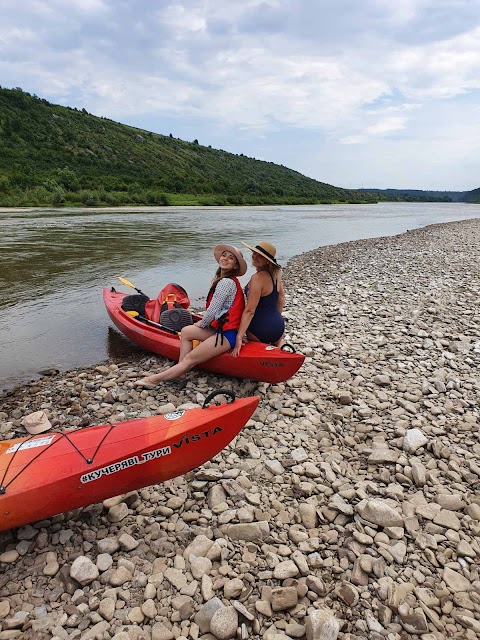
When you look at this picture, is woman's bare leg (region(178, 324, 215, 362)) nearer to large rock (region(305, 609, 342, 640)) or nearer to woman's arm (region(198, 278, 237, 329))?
woman's arm (region(198, 278, 237, 329))

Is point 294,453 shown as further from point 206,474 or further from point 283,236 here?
point 283,236

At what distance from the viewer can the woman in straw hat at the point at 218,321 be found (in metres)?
5.05

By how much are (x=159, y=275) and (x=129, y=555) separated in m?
12.7

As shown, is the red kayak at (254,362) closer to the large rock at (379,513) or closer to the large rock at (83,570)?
the large rock at (379,513)

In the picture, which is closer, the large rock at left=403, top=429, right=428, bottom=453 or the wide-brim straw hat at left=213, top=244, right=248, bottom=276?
the large rock at left=403, top=429, right=428, bottom=453

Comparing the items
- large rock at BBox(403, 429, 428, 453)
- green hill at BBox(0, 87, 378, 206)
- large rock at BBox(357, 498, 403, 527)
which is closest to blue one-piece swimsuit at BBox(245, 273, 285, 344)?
large rock at BBox(403, 429, 428, 453)

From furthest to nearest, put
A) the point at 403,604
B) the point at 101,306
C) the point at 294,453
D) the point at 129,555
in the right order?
the point at 101,306 < the point at 294,453 < the point at 129,555 < the point at 403,604

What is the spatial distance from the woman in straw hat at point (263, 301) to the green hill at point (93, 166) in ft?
153

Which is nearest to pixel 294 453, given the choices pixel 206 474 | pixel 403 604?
pixel 206 474

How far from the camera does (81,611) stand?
2.54 m

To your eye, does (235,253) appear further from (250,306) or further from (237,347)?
(237,347)

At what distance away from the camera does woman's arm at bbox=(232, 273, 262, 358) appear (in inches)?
198

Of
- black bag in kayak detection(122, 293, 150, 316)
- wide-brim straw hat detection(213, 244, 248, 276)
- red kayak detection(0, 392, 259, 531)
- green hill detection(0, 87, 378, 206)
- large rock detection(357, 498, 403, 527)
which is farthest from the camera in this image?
green hill detection(0, 87, 378, 206)

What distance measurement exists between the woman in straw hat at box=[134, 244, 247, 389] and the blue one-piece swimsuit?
1.13 feet
